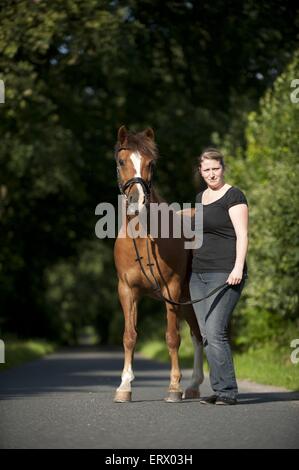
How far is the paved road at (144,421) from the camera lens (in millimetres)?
6680

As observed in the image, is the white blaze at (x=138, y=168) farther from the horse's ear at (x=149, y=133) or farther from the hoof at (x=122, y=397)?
the hoof at (x=122, y=397)

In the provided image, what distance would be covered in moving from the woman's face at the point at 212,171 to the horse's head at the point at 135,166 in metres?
0.59

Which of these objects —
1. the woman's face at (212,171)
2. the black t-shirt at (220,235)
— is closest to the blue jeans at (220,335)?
the black t-shirt at (220,235)

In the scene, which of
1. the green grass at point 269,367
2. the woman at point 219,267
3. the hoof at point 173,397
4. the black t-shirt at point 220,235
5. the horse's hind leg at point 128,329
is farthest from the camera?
the green grass at point 269,367

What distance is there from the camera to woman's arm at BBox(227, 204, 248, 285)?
9.16 m

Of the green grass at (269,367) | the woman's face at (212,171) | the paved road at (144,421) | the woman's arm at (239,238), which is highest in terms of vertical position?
the woman's face at (212,171)

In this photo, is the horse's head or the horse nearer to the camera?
the horse's head

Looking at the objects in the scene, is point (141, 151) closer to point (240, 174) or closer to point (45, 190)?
point (240, 174)

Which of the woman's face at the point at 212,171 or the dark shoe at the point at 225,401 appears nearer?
the dark shoe at the point at 225,401

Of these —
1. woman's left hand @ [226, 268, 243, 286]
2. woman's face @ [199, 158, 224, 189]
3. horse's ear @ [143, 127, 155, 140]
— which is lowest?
woman's left hand @ [226, 268, 243, 286]

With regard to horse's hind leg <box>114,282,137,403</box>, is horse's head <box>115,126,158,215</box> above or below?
above

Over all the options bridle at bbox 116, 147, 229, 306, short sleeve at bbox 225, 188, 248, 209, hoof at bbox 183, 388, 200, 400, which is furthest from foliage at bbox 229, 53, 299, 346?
short sleeve at bbox 225, 188, 248, 209

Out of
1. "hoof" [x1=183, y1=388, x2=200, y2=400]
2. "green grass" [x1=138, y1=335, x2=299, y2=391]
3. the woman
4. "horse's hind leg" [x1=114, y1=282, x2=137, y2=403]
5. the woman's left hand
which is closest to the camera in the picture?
the woman's left hand

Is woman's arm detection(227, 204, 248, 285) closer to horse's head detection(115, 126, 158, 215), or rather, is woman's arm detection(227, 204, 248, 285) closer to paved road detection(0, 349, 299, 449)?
horse's head detection(115, 126, 158, 215)
